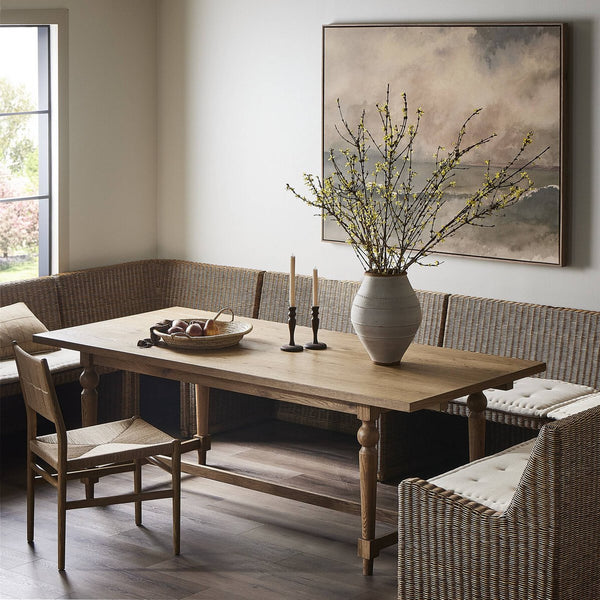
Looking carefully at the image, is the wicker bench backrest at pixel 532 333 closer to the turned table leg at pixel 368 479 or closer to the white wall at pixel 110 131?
the turned table leg at pixel 368 479

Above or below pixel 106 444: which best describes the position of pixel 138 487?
below

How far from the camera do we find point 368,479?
3.90m

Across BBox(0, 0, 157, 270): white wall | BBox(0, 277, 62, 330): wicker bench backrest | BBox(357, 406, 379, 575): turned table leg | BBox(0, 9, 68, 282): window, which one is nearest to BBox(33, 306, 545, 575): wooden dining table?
BBox(357, 406, 379, 575): turned table leg

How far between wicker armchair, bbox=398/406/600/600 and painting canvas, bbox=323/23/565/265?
6.12 ft

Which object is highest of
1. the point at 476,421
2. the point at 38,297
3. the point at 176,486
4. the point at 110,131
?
the point at 110,131

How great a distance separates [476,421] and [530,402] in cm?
47

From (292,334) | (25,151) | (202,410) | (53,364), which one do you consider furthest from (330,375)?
(25,151)

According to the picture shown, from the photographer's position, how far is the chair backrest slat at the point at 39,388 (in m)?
3.89

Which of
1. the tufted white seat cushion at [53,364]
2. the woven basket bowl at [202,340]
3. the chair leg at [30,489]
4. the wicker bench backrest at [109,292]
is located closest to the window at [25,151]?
the wicker bench backrest at [109,292]

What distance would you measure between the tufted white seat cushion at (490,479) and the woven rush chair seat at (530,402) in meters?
0.58

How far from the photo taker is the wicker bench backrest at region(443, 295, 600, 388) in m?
4.88

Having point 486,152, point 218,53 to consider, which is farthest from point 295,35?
point 486,152

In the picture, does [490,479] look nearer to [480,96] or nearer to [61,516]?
[61,516]

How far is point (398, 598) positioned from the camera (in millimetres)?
3566
